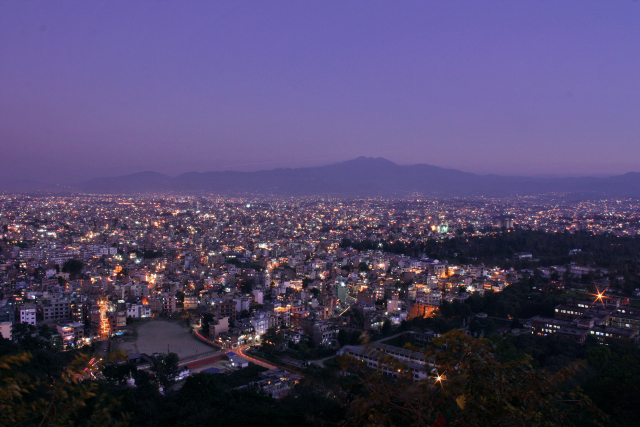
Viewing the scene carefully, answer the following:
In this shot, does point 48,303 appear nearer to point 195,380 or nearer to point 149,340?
point 149,340

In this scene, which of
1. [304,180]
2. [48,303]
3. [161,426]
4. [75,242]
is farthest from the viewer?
[304,180]

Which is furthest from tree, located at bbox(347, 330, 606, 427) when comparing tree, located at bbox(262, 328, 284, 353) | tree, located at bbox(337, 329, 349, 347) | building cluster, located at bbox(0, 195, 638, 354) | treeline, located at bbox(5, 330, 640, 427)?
building cluster, located at bbox(0, 195, 638, 354)

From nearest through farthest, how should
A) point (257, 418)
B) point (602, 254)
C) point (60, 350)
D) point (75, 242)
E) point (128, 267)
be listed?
point (257, 418), point (60, 350), point (128, 267), point (602, 254), point (75, 242)

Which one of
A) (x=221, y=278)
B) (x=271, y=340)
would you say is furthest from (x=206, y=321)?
(x=221, y=278)

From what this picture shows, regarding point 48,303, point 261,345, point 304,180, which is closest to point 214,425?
point 261,345

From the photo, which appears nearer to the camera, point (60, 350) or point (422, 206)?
point (60, 350)

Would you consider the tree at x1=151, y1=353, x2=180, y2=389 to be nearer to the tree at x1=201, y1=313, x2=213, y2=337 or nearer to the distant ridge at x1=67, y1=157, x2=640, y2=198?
the tree at x1=201, y1=313, x2=213, y2=337
